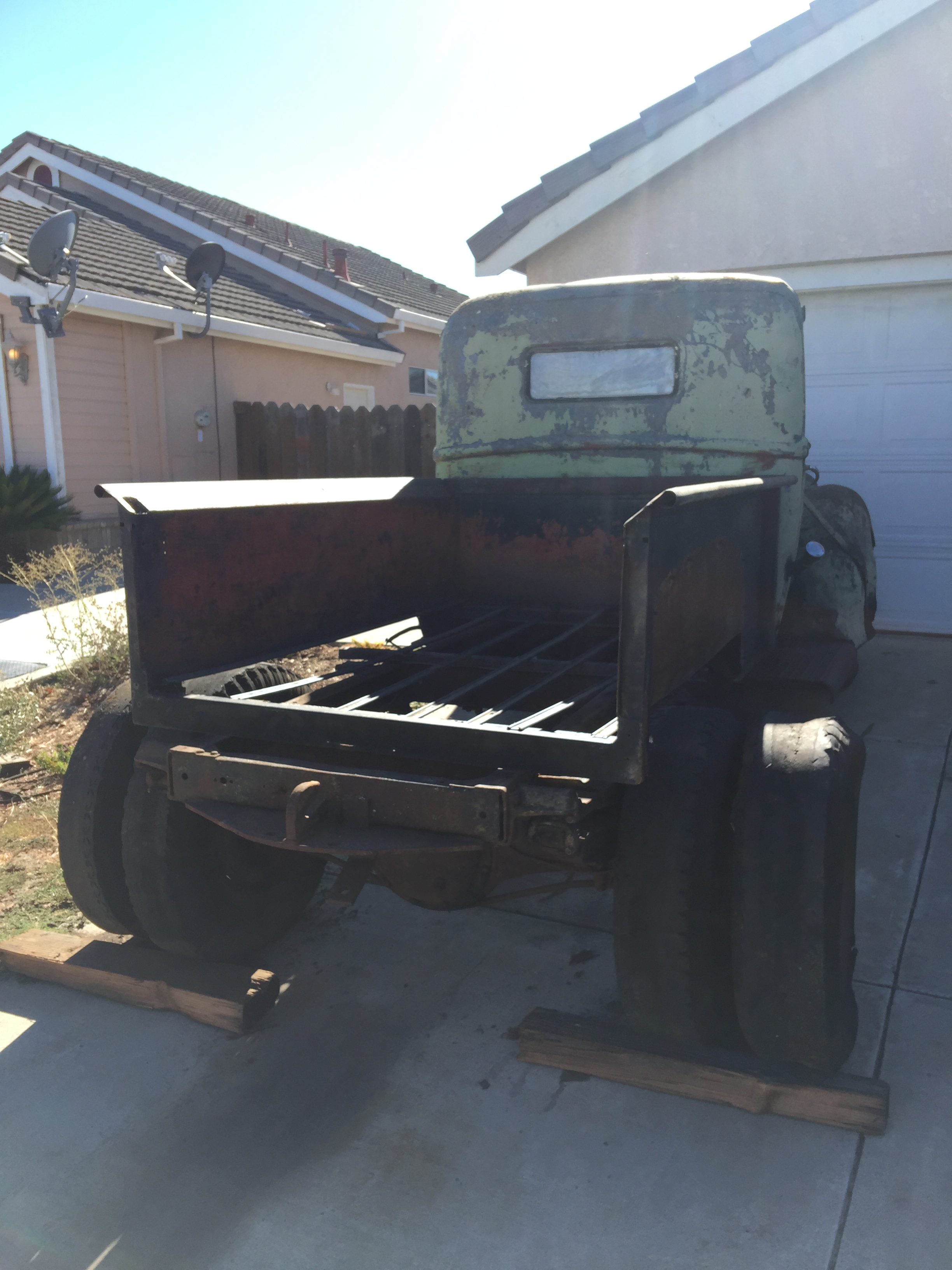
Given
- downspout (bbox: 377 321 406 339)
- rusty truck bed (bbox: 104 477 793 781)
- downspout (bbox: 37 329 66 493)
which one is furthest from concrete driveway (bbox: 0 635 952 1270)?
downspout (bbox: 377 321 406 339)

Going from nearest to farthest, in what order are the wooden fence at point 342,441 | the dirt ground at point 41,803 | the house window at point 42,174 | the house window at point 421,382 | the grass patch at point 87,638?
1. the dirt ground at point 41,803
2. the grass patch at point 87,638
3. the wooden fence at point 342,441
4. the house window at point 42,174
5. the house window at point 421,382

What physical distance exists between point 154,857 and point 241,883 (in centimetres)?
37

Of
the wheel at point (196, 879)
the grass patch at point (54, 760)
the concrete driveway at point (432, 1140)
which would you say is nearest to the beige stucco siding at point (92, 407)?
the grass patch at point (54, 760)

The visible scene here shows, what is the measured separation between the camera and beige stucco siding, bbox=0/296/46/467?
12719 millimetres

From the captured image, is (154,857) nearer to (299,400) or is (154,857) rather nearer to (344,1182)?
(344,1182)

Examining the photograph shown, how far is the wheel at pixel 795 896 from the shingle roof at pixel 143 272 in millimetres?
11997

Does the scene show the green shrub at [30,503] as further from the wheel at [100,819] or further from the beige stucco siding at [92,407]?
the wheel at [100,819]

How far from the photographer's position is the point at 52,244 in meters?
11.3

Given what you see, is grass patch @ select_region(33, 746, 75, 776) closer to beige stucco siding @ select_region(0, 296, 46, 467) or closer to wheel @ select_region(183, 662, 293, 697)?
wheel @ select_region(183, 662, 293, 697)

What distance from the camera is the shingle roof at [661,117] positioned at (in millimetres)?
7066

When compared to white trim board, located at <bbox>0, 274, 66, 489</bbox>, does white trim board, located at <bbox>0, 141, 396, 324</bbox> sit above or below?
above

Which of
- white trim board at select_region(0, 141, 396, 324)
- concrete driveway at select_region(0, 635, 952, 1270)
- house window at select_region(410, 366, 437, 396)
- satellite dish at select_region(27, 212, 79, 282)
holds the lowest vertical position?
concrete driveway at select_region(0, 635, 952, 1270)

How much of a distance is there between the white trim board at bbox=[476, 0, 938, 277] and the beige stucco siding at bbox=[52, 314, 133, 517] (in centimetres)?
698

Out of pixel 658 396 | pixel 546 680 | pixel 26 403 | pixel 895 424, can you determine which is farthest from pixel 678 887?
pixel 26 403
